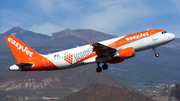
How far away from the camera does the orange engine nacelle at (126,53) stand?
49.1 meters

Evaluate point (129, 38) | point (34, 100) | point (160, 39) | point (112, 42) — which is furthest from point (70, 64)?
point (34, 100)

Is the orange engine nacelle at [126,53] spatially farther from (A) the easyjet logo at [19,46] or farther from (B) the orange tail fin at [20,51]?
(A) the easyjet logo at [19,46]

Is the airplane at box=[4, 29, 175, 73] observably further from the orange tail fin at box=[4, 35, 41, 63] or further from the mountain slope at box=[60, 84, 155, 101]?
the mountain slope at box=[60, 84, 155, 101]

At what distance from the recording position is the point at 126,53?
49.2m

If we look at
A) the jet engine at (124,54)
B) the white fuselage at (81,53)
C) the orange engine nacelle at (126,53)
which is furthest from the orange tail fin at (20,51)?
the orange engine nacelle at (126,53)

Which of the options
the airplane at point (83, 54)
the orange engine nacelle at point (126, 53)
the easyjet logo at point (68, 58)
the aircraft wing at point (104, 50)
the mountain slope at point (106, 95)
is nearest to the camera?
the aircraft wing at point (104, 50)

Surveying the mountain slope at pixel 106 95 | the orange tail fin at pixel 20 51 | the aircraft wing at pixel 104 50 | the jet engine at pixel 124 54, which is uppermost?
the orange tail fin at pixel 20 51

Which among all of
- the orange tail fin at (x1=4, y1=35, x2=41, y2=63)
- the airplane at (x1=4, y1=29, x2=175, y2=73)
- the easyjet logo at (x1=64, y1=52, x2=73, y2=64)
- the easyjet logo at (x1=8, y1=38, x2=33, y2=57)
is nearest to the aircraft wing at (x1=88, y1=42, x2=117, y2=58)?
the airplane at (x1=4, y1=29, x2=175, y2=73)

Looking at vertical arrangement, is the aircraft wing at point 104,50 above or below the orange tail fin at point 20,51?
below

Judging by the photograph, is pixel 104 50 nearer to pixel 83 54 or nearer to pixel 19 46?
pixel 83 54

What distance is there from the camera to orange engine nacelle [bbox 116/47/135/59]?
49.1m

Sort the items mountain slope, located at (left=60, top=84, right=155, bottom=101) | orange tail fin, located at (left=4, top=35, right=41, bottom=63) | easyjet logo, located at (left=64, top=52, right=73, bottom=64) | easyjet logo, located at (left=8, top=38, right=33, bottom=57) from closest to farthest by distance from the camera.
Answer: easyjet logo, located at (left=64, top=52, right=73, bottom=64) < orange tail fin, located at (left=4, top=35, right=41, bottom=63) < easyjet logo, located at (left=8, top=38, right=33, bottom=57) < mountain slope, located at (left=60, top=84, right=155, bottom=101)

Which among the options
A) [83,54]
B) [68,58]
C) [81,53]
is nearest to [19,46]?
[68,58]

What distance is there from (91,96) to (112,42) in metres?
101
